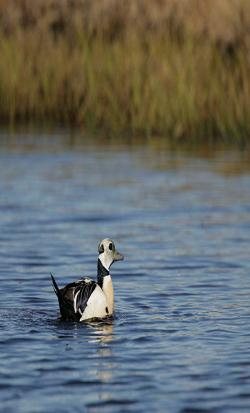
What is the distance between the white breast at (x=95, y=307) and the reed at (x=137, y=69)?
9.94 m

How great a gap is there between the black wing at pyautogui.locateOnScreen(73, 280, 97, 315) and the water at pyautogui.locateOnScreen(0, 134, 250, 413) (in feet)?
0.48

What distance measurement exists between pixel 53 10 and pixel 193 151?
803cm

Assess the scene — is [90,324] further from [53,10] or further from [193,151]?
[53,10]

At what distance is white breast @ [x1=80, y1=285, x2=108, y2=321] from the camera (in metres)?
9.09

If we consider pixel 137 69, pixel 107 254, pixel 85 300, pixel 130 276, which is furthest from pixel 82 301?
pixel 137 69

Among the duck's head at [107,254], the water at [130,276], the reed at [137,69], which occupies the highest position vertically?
the reed at [137,69]

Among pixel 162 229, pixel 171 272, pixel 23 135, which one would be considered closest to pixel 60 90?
pixel 23 135

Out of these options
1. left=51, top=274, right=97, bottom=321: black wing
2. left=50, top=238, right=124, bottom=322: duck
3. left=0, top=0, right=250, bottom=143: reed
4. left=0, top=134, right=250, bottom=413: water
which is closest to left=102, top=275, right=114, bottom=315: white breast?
left=50, top=238, right=124, bottom=322: duck

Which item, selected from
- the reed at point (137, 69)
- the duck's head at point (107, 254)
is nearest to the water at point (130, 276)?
the duck's head at point (107, 254)

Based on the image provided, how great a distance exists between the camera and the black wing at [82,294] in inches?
353

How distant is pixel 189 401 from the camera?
6.97m

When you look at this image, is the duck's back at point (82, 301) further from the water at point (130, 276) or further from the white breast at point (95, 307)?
the water at point (130, 276)

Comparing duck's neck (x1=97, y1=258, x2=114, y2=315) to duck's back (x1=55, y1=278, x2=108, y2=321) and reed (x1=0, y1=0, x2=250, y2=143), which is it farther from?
reed (x1=0, y1=0, x2=250, y2=143)

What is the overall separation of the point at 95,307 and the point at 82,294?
14cm
